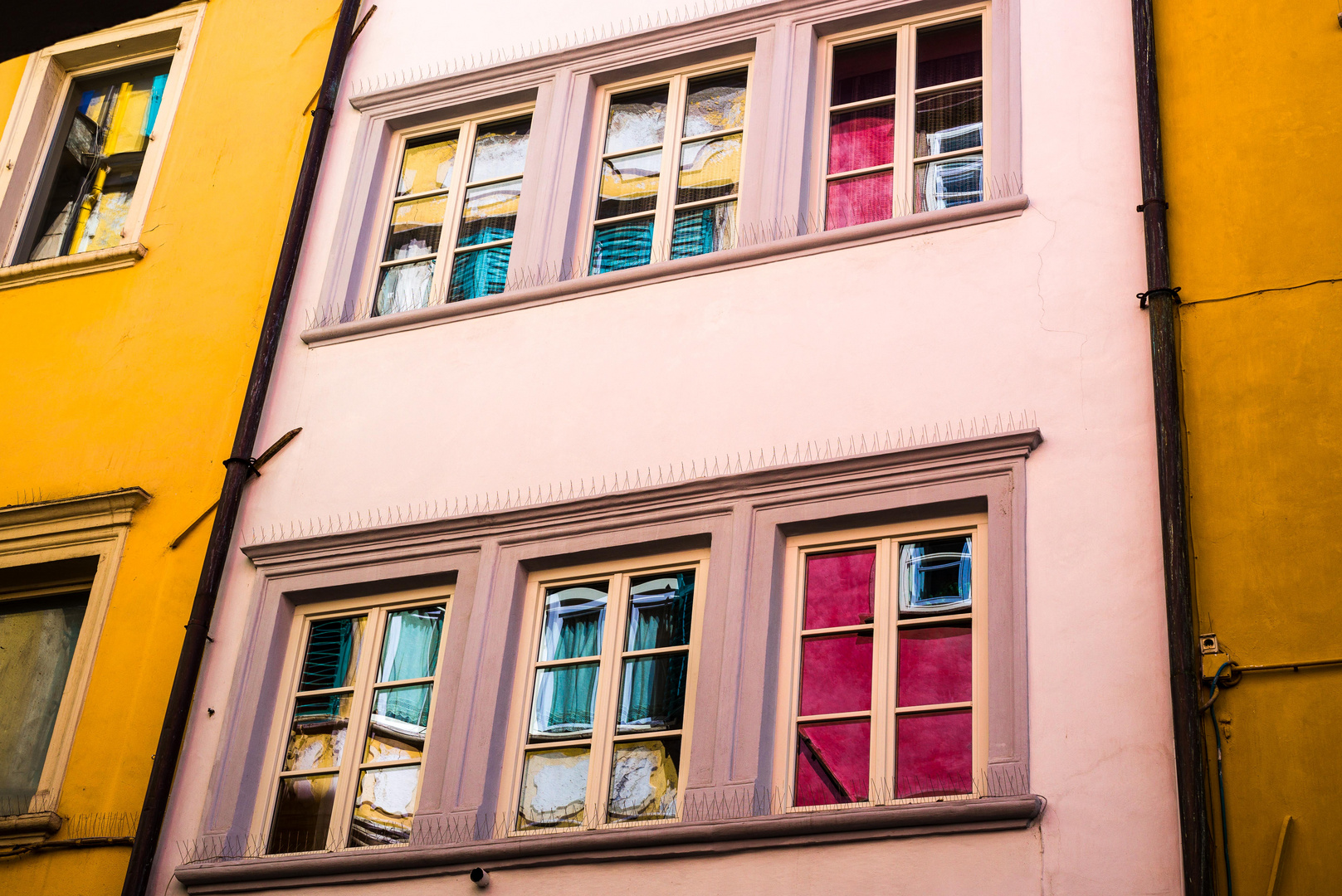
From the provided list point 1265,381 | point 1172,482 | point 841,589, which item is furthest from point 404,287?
point 1265,381

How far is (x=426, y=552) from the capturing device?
9680 mm

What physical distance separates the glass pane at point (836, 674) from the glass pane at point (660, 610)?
0.71m

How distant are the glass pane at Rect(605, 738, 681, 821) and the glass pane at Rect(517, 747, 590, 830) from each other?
0.17 metres

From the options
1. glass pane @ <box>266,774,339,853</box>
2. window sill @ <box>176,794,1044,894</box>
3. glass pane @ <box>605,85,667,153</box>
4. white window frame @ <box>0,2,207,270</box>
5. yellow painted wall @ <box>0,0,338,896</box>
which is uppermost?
white window frame @ <box>0,2,207,270</box>

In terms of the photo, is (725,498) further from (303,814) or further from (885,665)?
(303,814)

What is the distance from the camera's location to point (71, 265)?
39.3 ft

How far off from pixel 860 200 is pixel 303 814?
459 centimetres

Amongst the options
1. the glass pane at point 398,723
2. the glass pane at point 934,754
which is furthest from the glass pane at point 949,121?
the glass pane at point 398,723

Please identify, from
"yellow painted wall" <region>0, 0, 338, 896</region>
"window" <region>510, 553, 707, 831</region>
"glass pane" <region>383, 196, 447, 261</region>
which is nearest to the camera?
"window" <region>510, 553, 707, 831</region>

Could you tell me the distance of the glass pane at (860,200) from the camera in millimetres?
9898

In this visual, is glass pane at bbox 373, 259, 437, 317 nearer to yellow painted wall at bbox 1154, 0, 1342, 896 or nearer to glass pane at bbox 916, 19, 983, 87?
glass pane at bbox 916, 19, 983, 87

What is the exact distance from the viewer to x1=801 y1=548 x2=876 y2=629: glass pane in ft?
28.1

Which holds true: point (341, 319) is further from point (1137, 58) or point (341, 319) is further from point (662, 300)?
point (1137, 58)

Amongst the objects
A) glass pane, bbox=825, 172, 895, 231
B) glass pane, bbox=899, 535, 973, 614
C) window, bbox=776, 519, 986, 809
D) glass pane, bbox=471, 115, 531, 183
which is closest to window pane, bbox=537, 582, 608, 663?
window, bbox=776, 519, 986, 809
